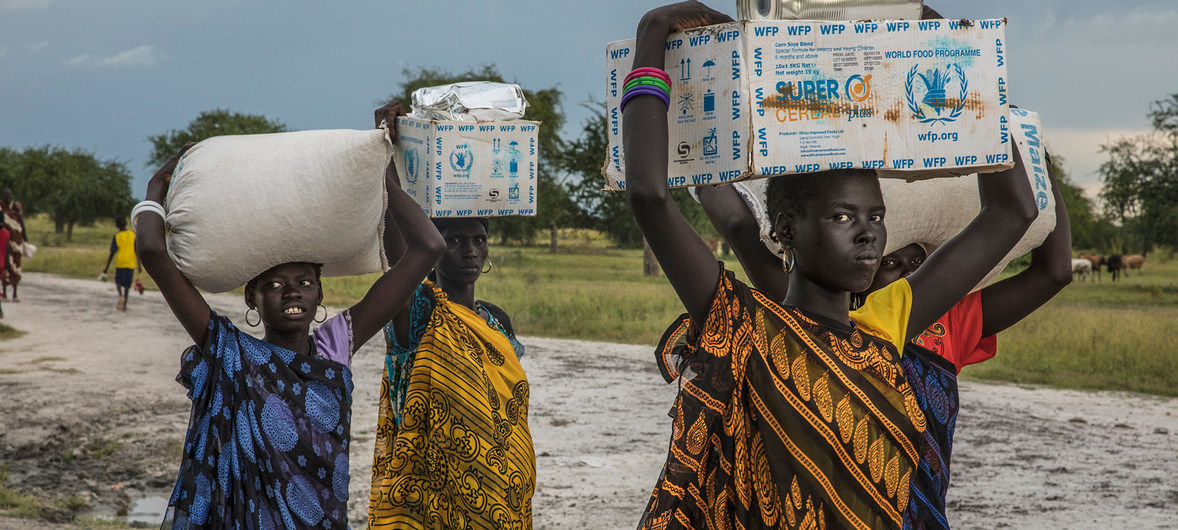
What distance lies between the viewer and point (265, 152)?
2631 millimetres

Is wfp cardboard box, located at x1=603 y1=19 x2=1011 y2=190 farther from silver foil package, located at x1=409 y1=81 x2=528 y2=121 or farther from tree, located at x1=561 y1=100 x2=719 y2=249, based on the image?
tree, located at x1=561 y1=100 x2=719 y2=249

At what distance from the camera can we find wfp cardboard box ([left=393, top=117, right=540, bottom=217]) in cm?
353

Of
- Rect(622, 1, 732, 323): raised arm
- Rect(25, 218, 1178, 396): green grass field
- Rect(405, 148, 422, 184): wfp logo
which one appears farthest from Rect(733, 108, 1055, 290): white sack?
Rect(25, 218, 1178, 396): green grass field

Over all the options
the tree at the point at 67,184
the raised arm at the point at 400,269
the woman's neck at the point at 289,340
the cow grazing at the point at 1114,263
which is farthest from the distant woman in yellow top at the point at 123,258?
the tree at the point at 67,184

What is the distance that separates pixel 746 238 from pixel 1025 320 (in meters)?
13.4

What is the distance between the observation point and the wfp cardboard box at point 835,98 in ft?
5.83

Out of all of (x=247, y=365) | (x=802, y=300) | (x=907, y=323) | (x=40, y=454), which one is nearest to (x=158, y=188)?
(x=247, y=365)

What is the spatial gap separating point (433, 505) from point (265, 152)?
4.95ft

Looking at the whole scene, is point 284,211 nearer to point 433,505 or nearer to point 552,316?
point 433,505

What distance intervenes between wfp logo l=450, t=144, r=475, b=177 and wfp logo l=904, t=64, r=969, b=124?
2.02m

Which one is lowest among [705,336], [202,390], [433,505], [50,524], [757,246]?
[50,524]

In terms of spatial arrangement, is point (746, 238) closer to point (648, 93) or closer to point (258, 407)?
point (648, 93)

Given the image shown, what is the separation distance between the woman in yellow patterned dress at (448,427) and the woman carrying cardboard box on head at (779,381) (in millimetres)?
1651

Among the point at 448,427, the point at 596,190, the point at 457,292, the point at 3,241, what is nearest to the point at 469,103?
the point at 457,292
